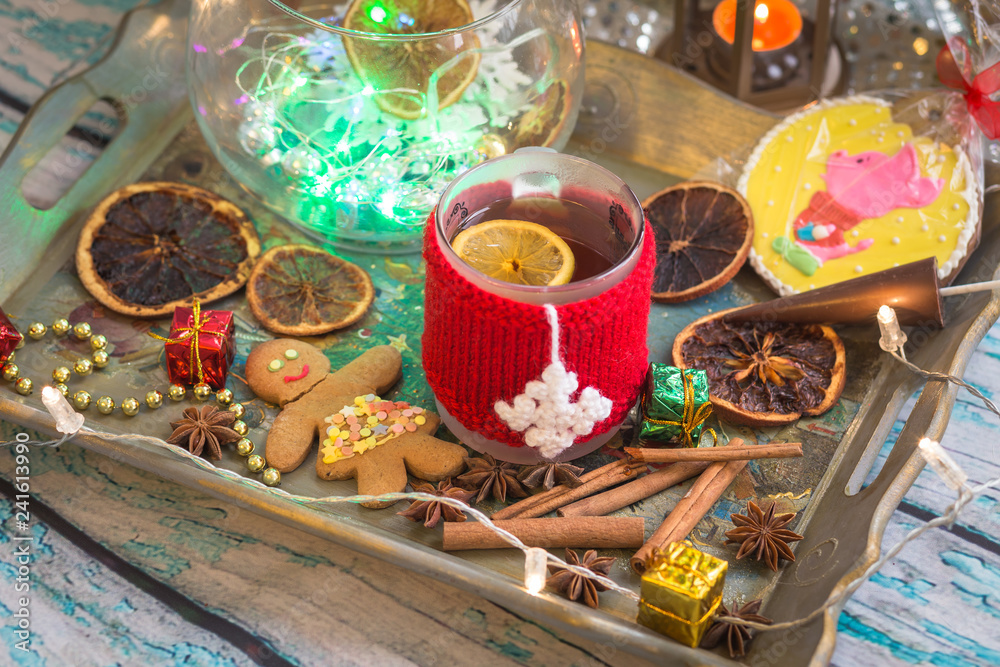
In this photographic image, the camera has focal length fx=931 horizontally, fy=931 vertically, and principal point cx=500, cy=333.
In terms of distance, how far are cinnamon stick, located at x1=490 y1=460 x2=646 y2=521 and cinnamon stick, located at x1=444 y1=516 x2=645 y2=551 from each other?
2 centimetres

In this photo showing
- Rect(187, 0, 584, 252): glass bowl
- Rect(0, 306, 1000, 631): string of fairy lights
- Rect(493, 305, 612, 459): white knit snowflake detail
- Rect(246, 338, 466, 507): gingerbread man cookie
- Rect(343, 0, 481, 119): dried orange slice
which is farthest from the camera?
Rect(187, 0, 584, 252): glass bowl

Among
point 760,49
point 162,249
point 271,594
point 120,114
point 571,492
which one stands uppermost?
point 760,49

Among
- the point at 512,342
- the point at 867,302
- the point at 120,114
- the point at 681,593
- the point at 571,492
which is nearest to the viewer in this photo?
the point at 681,593

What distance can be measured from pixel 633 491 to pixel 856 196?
61cm

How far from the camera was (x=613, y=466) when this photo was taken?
Result: 3.83 feet

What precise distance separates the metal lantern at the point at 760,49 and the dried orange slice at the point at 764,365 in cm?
51

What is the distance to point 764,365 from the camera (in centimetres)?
125

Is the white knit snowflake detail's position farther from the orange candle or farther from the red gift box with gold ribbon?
the orange candle

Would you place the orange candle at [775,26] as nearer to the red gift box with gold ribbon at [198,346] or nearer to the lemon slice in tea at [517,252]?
the lemon slice in tea at [517,252]

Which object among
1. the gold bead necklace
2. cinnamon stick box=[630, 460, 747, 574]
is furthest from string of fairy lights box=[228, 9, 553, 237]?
cinnamon stick box=[630, 460, 747, 574]

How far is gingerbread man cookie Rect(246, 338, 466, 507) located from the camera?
3.79 ft

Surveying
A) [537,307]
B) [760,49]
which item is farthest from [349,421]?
[760,49]

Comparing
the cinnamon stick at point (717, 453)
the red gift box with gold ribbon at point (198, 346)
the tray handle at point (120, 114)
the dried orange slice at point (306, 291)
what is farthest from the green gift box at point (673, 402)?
the tray handle at point (120, 114)

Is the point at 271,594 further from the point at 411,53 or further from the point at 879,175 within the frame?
the point at 879,175
